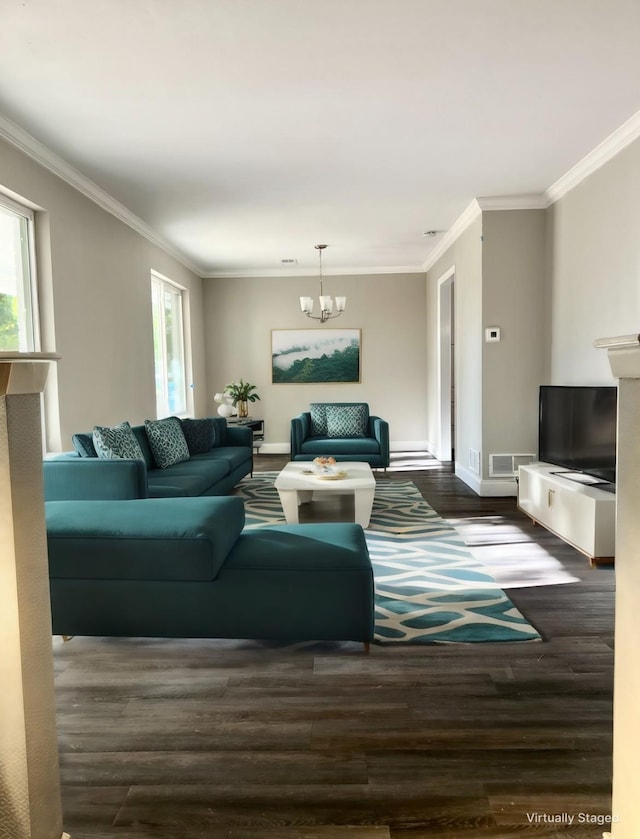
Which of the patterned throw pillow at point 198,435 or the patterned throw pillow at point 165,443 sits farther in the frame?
the patterned throw pillow at point 198,435

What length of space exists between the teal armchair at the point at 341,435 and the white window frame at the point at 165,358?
160 centimetres

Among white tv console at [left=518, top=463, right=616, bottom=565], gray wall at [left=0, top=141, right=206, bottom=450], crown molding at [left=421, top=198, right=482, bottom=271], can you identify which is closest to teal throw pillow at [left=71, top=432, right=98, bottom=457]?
gray wall at [left=0, top=141, right=206, bottom=450]

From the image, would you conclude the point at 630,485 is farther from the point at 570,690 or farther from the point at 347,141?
the point at 347,141

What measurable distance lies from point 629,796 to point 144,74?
3.42 metres

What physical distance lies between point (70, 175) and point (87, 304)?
936 mm

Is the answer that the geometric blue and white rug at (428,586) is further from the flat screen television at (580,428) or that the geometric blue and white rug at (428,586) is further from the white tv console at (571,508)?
the flat screen television at (580,428)

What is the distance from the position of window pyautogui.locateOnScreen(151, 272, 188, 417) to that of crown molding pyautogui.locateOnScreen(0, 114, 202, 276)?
2.55ft

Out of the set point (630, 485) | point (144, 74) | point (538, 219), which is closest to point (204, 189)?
point (144, 74)

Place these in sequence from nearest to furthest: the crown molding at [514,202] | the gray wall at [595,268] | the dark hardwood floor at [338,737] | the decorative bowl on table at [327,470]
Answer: the dark hardwood floor at [338,737] → the gray wall at [595,268] → the decorative bowl on table at [327,470] → the crown molding at [514,202]

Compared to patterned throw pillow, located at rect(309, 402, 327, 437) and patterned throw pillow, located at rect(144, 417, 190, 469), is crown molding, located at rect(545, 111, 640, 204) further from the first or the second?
patterned throw pillow, located at rect(144, 417, 190, 469)

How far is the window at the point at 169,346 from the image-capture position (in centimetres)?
692

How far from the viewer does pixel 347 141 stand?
391cm

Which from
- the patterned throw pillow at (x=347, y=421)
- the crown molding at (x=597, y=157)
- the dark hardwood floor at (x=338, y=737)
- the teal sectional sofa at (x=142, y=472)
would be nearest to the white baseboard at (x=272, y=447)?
the patterned throw pillow at (x=347, y=421)

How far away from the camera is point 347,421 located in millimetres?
7027
